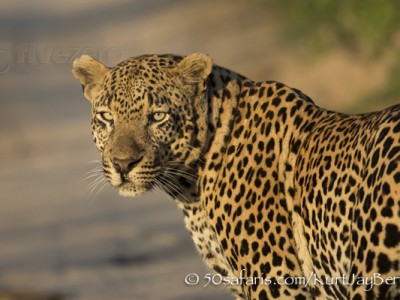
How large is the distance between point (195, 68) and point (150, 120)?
0.46m

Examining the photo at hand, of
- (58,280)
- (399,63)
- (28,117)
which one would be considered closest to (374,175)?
(58,280)

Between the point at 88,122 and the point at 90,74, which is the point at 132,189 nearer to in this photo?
the point at 90,74

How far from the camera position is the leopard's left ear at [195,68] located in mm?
8531

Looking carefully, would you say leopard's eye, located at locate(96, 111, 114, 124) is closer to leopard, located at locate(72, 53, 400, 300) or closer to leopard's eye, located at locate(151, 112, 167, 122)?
leopard, located at locate(72, 53, 400, 300)

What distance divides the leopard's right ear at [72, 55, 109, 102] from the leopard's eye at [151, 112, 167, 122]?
1.63 feet

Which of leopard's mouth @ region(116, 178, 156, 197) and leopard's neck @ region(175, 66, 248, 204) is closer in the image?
leopard's mouth @ region(116, 178, 156, 197)

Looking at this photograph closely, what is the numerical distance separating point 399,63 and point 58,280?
614 cm

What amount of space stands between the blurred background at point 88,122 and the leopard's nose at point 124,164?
391cm

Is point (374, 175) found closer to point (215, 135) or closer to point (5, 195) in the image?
point (215, 135)

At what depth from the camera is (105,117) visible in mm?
8477

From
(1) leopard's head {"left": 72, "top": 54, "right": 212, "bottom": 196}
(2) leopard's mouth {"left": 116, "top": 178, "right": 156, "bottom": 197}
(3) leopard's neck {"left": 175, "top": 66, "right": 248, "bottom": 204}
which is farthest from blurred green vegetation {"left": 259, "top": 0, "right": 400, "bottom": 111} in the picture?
(2) leopard's mouth {"left": 116, "top": 178, "right": 156, "bottom": 197}

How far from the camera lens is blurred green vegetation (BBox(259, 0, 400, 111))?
722 inches

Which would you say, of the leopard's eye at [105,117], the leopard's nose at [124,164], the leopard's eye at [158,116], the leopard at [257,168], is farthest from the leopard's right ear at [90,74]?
the leopard's nose at [124,164]

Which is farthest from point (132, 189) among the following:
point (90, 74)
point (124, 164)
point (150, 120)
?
point (90, 74)
